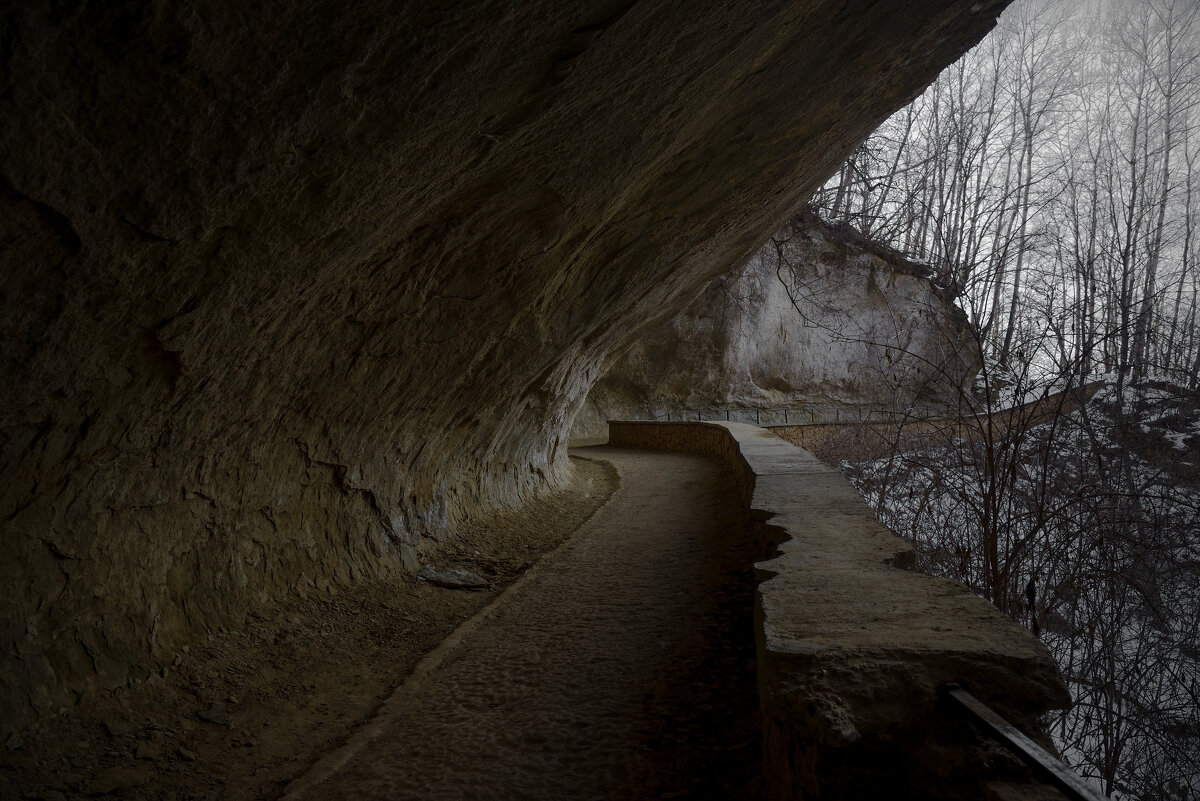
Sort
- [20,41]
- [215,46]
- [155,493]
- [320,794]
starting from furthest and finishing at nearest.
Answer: [155,493] → [320,794] → [215,46] → [20,41]

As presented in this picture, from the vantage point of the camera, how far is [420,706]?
3.27m

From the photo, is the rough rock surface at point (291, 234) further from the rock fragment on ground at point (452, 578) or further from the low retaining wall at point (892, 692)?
the low retaining wall at point (892, 692)

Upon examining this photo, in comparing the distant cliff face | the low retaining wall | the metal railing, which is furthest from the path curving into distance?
the metal railing

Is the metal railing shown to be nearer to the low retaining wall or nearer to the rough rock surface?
the rough rock surface

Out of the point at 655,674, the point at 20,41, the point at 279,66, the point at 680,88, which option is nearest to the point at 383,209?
the point at 279,66

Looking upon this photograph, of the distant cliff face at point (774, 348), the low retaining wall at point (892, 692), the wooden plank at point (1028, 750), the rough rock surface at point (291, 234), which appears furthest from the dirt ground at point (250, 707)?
the distant cliff face at point (774, 348)

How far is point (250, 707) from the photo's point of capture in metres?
3.19

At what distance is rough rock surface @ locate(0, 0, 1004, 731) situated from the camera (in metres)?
1.99

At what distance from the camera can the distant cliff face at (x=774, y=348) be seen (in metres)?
22.0

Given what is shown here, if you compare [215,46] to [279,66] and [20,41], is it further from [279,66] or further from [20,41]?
[20,41]

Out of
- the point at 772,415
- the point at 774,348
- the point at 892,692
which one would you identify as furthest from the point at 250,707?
the point at 774,348

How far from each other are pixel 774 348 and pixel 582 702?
21092mm

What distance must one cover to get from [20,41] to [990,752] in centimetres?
272

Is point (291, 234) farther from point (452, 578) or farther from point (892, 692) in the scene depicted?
point (452, 578)
